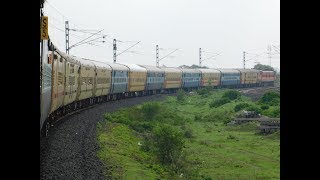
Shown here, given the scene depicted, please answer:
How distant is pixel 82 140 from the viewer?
18.6m

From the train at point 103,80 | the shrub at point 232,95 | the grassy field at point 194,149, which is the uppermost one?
the train at point 103,80

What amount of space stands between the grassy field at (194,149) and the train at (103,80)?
2.69 metres

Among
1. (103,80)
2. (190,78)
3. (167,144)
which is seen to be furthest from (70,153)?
(190,78)

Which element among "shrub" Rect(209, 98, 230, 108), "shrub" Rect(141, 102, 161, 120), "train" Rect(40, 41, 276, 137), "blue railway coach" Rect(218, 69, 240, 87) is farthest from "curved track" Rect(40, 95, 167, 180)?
"blue railway coach" Rect(218, 69, 240, 87)

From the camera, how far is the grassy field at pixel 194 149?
1753 centimetres

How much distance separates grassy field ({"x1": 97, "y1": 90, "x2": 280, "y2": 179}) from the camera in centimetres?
1753

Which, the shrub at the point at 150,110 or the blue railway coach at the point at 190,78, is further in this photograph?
the blue railway coach at the point at 190,78

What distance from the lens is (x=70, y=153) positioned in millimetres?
15688

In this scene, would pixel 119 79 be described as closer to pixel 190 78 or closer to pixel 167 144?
pixel 167 144

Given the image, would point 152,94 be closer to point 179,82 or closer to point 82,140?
point 179,82

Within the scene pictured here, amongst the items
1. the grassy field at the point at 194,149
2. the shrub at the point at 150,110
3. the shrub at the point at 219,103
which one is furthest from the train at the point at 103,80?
the shrub at the point at 219,103

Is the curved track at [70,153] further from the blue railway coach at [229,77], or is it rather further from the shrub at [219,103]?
the blue railway coach at [229,77]
